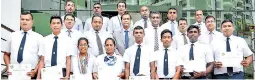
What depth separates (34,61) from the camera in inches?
230

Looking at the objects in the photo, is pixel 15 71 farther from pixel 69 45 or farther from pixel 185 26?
pixel 185 26

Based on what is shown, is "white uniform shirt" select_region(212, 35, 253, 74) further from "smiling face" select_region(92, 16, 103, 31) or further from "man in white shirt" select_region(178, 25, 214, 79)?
A: "smiling face" select_region(92, 16, 103, 31)

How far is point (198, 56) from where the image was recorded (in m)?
6.12

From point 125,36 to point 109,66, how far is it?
4.99ft

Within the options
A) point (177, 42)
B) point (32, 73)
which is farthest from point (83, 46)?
point (177, 42)

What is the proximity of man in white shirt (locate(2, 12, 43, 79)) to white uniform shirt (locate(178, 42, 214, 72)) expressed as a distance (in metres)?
2.14

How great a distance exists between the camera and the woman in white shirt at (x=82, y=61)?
586 cm

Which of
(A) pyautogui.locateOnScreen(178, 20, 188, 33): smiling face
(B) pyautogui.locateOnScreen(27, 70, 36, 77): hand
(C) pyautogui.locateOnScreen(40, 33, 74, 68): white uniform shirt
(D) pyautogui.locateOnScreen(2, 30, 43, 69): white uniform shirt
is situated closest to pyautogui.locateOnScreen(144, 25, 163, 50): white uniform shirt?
(A) pyautogui.locateOnScreen(178, 20, 188, 33): smiling face

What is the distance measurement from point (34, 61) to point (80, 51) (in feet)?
2.20

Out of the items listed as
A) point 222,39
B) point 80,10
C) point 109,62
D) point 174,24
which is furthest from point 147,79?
point 80,10

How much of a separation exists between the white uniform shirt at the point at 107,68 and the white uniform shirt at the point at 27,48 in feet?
2.82

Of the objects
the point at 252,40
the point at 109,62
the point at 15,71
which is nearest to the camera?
the point at 15,71

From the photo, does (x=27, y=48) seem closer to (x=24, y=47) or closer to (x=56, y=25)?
(x=24, y=47)

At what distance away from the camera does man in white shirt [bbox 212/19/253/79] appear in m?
6.00
